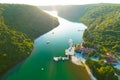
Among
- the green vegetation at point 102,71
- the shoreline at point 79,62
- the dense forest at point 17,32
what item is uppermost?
the dense forest at point 17,32

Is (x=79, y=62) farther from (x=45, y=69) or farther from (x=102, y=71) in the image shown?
(x=102, y=71)

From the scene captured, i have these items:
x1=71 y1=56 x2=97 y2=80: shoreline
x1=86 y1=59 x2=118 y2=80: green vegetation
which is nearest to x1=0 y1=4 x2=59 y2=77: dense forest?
x1=71 y1=56 x2=97 y2=80: shoreline

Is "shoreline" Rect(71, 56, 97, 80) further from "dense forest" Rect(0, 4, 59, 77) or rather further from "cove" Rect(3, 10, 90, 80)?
"dense forest" Rect(0, 4, 59, 77)

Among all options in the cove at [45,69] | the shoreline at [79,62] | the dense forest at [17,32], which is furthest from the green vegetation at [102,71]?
the dense forest at [17,32]

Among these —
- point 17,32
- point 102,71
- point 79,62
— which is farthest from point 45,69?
point 17,32

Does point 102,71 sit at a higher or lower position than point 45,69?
higher

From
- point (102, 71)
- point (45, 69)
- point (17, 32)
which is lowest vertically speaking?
point (45, 69)

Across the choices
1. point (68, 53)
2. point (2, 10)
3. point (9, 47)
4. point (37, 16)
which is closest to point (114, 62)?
point (68, 53)

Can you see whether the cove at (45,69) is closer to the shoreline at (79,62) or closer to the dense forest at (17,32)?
the shoreline at (79,62)
